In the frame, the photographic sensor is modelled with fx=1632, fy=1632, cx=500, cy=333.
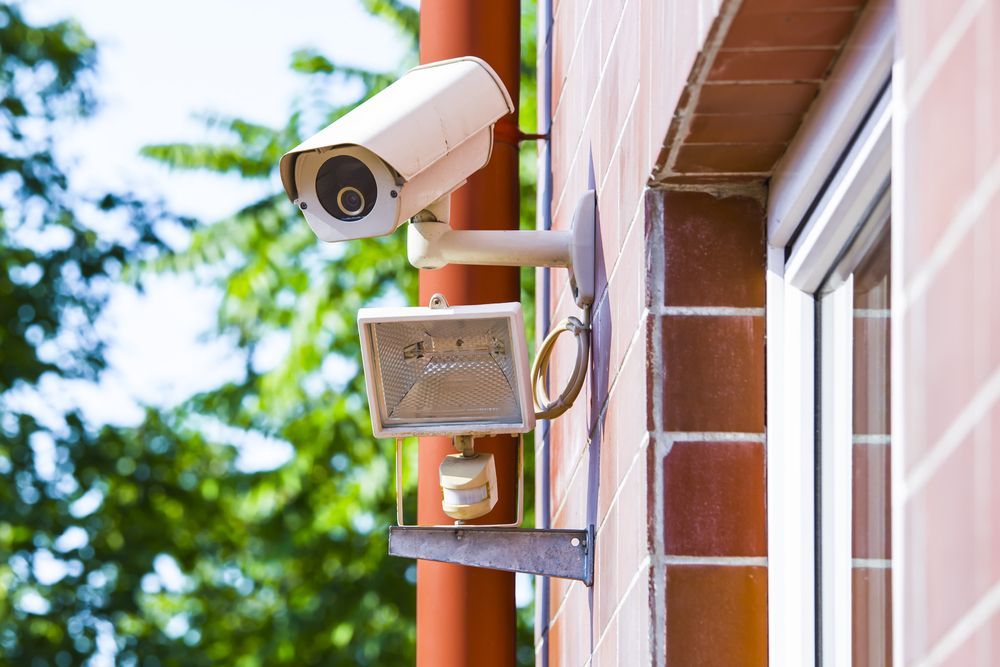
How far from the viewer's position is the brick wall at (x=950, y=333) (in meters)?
0.82

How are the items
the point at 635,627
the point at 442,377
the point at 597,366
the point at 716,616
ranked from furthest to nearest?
the point at 597,366 → the point at 442,377 → the point at 635,627 → the point at 716,616

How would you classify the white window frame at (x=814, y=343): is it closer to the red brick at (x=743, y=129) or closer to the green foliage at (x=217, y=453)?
the red brick at (x=743, y=129)

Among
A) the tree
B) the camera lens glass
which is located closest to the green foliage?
the tree

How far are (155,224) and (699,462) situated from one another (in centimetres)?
1243

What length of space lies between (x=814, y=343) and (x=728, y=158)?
23cm

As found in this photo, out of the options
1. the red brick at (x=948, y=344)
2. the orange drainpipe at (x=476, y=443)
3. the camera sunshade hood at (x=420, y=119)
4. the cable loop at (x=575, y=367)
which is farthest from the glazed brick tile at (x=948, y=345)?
the orange drainpipe at (x=476, y=443)

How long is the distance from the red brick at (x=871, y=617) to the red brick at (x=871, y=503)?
2 centimetres

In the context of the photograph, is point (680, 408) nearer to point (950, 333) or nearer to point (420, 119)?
point (420, 119)

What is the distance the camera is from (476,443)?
317 cm

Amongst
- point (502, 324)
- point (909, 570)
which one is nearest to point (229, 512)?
point (502, 324)

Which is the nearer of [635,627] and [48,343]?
[635,627]

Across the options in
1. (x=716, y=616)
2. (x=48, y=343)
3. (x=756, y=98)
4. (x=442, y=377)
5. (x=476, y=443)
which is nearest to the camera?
(x=756, y=98)

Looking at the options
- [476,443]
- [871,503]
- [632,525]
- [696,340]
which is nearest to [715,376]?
[696,340]

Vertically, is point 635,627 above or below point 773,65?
below
